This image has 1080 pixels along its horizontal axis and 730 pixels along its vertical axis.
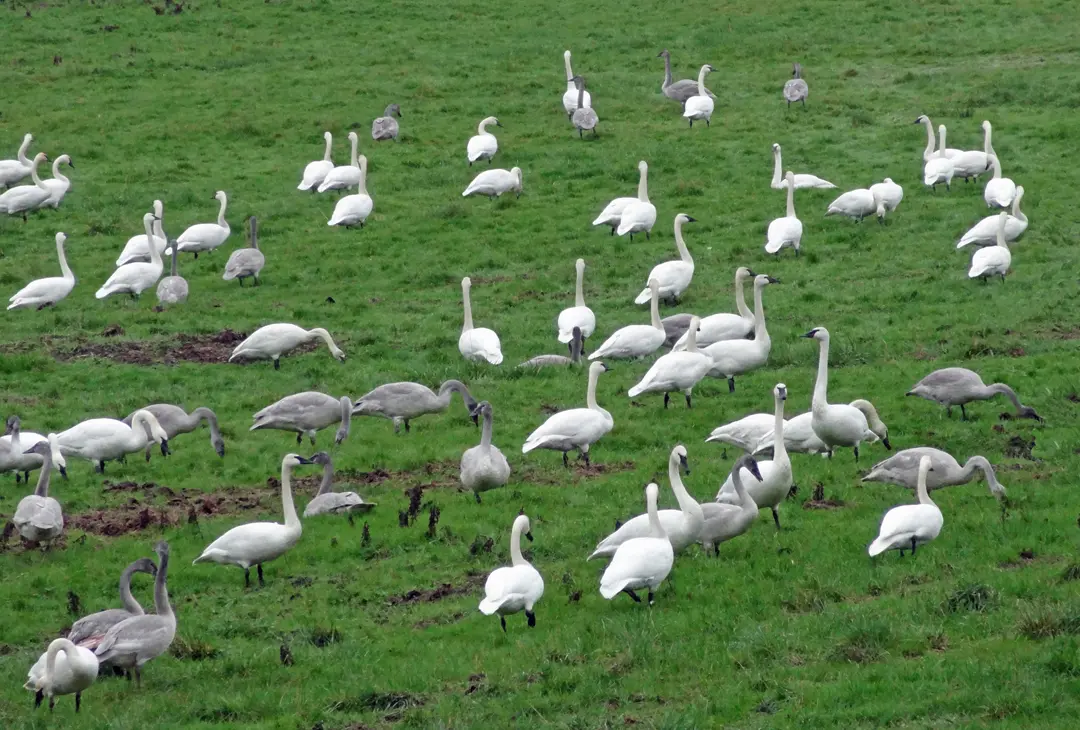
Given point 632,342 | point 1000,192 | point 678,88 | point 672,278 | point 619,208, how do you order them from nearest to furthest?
point 632,342, point 672,278, point 1000,192, point 619,208, point 678,88

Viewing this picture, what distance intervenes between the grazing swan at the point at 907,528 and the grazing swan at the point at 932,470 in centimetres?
131

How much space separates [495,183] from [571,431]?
13.3m

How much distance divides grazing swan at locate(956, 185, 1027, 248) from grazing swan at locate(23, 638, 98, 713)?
16409 millimetres

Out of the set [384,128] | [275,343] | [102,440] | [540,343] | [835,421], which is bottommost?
[540,343]

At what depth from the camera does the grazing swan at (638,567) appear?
11414mm

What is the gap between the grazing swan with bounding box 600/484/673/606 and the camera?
1141 cm

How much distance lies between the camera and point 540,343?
2059cm

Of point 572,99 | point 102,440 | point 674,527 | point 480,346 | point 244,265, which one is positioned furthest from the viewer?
point 572,99

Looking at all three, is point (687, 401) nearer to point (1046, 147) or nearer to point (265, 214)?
point (265, 214)

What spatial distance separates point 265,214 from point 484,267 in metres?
5.56

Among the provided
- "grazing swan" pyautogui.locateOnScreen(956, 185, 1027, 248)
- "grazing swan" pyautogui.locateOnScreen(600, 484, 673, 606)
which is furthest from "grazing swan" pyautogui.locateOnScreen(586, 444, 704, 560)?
"grazing swan" pyautogui.locateOnScreen(956, 185, 1027, 248)

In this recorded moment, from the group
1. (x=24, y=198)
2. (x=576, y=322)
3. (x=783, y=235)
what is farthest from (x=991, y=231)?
(x=24, y=198)

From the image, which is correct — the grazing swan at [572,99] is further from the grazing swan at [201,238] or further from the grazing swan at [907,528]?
the grazing swan at [907,528]

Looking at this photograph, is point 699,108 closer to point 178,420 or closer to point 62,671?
point 178,420
